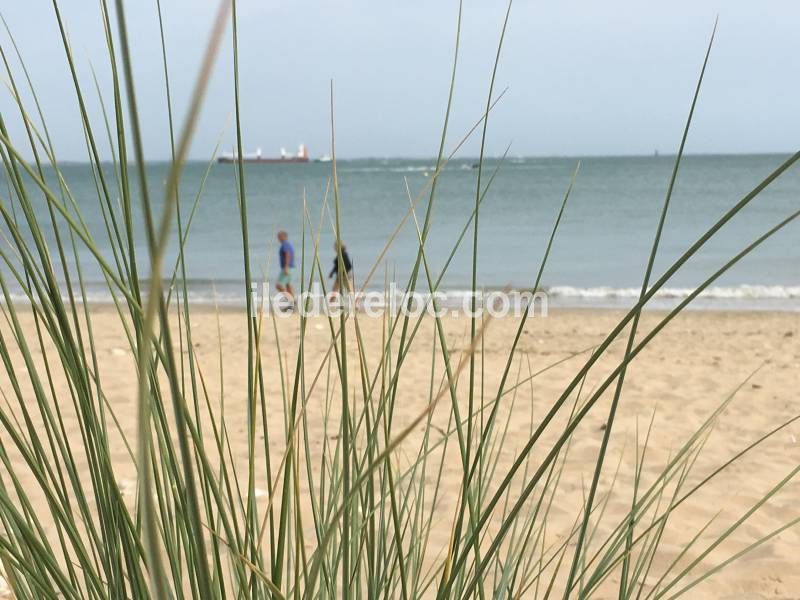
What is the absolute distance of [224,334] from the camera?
10492 mm

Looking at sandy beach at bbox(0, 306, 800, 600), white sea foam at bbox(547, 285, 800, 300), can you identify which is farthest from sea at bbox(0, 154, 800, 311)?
sandy beach at bbox(0, 306, 800, 600)

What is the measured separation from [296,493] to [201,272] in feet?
61.5

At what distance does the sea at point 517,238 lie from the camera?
45.9 feet

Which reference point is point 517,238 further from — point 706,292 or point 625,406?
point 625,406

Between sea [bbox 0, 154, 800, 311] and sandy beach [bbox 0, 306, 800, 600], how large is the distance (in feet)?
3.08

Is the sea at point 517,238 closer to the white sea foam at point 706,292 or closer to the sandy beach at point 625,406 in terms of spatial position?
the white sea foam at point 706,292

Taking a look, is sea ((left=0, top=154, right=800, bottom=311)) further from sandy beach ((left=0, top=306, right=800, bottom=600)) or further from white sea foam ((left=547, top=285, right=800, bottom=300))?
sandy beach ((left=0, top=306, right=800, bottom=600))

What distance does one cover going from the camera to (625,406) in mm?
5918

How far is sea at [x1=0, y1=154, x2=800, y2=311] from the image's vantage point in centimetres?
1398

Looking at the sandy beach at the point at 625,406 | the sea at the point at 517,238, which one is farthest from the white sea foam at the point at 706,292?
the sandy beach at the point at 625,406

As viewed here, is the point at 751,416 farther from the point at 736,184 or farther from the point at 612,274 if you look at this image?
the point at 736,184

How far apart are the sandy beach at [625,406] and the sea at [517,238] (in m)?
0.94

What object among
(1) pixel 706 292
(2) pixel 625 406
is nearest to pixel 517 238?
(1) pixel 706 292

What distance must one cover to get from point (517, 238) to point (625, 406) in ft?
66.7
